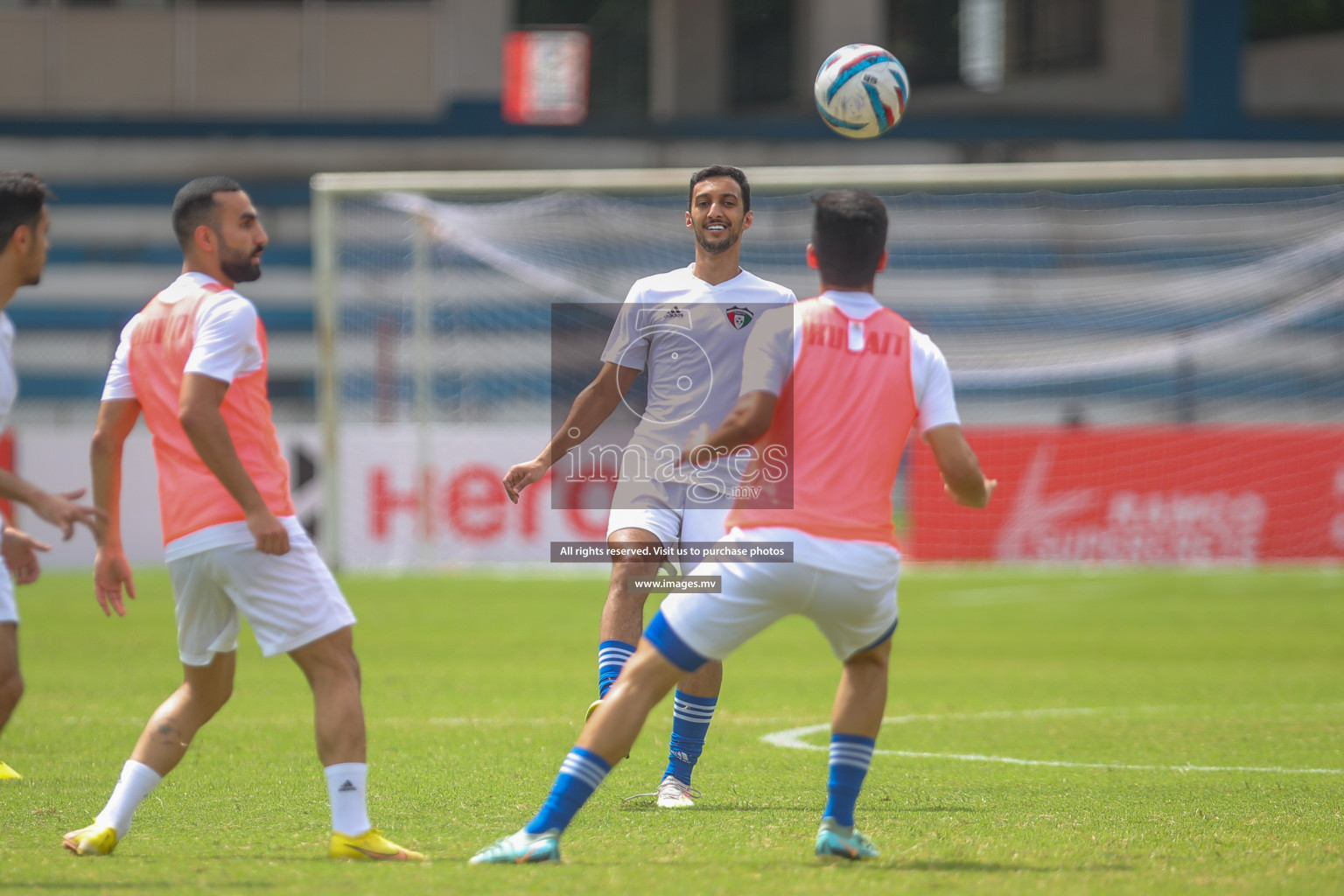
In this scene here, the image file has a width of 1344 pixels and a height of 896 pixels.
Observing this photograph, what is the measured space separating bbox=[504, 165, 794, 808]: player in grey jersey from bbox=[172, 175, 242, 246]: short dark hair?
155 centimetres

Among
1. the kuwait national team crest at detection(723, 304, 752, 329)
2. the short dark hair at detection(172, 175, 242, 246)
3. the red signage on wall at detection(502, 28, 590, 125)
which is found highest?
the red signage on wall at detection(502, 28, 590, 125)

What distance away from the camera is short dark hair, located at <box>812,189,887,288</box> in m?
4.32

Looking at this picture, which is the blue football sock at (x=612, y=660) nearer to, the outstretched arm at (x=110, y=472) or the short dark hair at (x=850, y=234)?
the outstretched arm at (x=110, y=472)

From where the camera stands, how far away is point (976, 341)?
63.7 feet

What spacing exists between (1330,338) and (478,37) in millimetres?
15204

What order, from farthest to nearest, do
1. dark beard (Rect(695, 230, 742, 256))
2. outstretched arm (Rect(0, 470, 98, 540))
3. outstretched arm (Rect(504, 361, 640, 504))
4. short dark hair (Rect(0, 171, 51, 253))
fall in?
1. dark beard (Rect(695, 230, 742, 256))
2. outstretched arm (Rect(504, 361, 640, 504))
3. short dark hair (Rect(0, 171, 51, 253))
4. outstretched arm (Rect(0, 470, 98, 540))

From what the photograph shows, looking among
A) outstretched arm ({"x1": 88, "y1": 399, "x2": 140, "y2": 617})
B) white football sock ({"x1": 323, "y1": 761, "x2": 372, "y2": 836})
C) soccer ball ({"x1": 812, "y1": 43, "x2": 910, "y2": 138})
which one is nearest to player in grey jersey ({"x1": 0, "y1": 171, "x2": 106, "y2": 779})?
outstretched arm ({"x1": 88, "y1": 399, "x2": 140, "y2": 617})

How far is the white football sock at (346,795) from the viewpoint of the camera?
172 inches

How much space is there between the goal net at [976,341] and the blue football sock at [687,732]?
9.39 m

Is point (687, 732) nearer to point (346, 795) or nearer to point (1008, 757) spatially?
point (346, 795)

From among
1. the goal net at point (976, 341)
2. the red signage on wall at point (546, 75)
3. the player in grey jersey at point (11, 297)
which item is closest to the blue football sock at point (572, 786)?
the player in grey jersey at point (11, 297)

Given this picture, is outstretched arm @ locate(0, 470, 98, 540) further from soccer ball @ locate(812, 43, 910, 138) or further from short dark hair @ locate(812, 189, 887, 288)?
soccer ball @ locate(812, 43, 910, 138)

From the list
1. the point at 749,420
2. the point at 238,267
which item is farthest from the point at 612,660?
the point at 238,267

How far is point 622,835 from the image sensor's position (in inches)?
193
